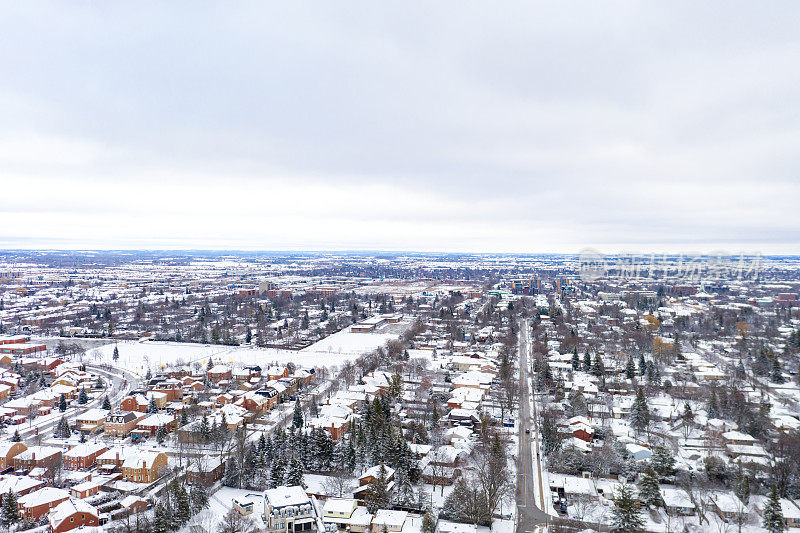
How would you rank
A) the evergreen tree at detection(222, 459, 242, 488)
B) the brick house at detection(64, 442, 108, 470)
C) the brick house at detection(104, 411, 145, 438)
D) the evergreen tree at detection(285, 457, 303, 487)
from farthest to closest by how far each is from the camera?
the brick house at detection(104, 411, 145, 438)
the brick house at detection(64, 442, 108, 470)
the evergreen tree at detection(222, 459, 242, 488)
the evergreen tree at detection(285, 457, 303, 487)

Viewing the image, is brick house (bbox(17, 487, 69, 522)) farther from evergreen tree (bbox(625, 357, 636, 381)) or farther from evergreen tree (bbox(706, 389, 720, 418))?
evergreen tree (bbox(625, 357, 636, 381))

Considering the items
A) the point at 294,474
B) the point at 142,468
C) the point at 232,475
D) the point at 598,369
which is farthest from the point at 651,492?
the point at 142,468

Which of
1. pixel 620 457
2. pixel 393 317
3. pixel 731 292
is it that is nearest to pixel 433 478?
pixel 620 457

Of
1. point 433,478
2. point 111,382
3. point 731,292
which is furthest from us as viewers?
point 731,292

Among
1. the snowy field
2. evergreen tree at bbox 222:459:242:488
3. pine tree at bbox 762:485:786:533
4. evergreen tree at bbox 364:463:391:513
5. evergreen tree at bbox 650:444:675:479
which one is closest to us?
pine tree at bbox 762:485:786:533

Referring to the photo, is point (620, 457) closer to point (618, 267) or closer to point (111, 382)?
point (111, 382)

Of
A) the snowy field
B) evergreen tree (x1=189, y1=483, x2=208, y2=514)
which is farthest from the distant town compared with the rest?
the snowy field
